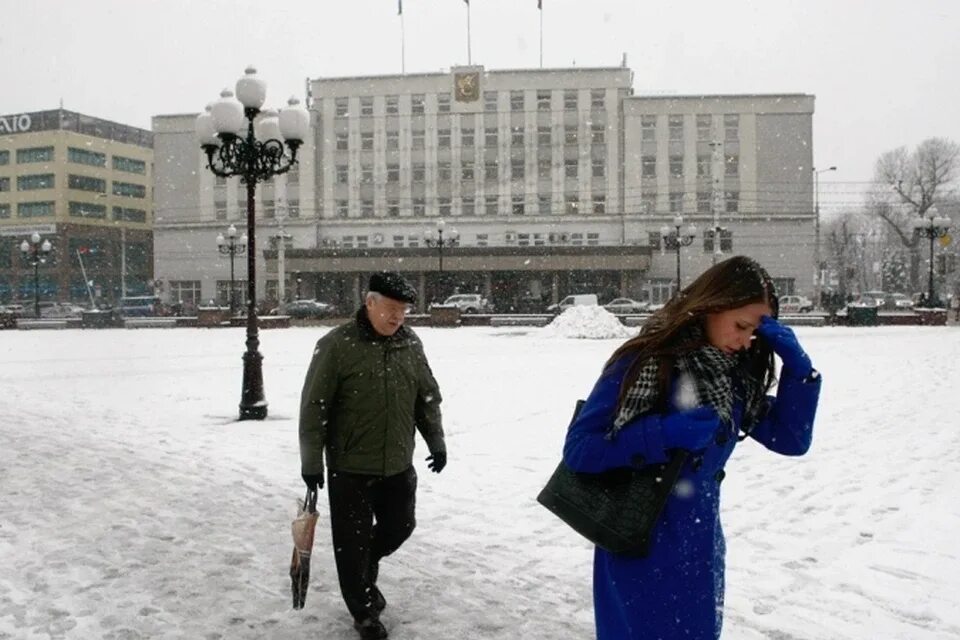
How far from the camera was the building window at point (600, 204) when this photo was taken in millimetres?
64375

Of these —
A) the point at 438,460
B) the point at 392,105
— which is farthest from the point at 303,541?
the point at 392,105

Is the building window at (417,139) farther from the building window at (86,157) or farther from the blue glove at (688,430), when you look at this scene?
the blue glove at (688,430)

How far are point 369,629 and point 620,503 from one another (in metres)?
2.30

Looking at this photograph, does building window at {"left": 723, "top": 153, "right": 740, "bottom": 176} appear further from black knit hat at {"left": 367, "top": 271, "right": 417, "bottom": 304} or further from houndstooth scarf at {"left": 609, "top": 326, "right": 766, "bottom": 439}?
houndstooth scarf at {"left": 609, "top": 326, "right": 766, "bottom": 439}

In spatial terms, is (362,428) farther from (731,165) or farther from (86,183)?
(86,183)

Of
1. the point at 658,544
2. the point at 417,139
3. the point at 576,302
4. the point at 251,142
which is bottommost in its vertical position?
the point at 658,544

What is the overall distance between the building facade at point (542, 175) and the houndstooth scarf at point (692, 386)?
2274 inches

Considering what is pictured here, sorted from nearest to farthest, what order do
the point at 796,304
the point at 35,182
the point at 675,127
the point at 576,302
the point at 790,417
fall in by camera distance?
the point at 790,417, the point at 576,302, the point at 796,304, the point at 675,127, the point at 35,182

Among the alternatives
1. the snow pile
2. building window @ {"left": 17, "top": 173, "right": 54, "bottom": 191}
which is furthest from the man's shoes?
building window @ {"left": 17, "top": 173, "right": 54, "bottom": 191}

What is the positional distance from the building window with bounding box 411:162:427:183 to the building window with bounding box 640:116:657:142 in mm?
17235

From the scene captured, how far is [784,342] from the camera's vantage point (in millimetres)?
2527

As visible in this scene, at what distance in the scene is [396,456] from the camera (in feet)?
13.7

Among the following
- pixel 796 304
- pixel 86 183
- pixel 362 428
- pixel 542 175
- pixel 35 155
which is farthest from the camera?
pixel 86 183

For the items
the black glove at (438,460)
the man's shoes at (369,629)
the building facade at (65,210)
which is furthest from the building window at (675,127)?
the man's shoes at (369,629)
